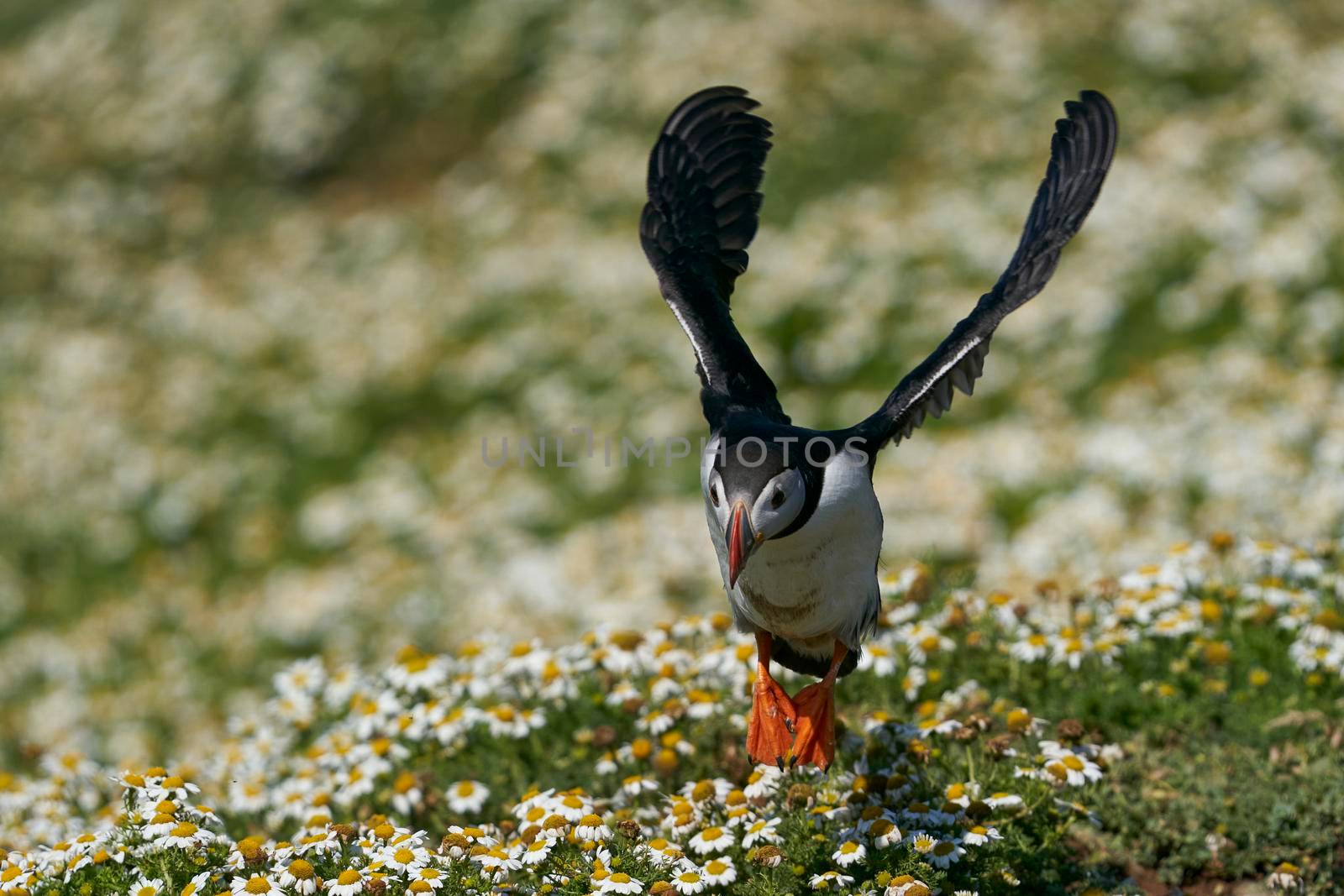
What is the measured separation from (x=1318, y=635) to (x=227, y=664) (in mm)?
8320

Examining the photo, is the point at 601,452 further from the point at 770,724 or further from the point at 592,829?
the point at 592,829

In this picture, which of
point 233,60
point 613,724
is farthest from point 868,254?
point 233,60

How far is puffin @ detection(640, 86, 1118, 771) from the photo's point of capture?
4230 millimetres

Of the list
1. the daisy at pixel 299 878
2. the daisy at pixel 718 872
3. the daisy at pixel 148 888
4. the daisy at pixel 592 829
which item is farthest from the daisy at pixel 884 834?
the daisy at pixel 148 888

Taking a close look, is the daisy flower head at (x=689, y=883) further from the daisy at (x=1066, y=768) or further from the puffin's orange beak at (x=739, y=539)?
the daisy at (x=1066, y=768)

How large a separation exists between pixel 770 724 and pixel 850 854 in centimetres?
62

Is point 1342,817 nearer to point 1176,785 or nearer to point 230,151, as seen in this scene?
point 1176,785

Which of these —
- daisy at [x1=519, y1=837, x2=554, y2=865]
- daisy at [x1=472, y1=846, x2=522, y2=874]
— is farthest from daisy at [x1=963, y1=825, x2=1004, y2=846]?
daisy at [x1=472, y1=846, x2=522, y2=874]

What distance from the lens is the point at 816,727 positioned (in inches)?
185

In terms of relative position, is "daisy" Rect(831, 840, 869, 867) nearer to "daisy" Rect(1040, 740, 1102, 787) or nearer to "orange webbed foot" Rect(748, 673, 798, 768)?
"orange webbed foot" Rect(748, 673, 798, 768)

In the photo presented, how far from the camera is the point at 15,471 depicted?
1398 centimetres

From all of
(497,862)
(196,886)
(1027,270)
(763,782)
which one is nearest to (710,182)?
(1027,270)

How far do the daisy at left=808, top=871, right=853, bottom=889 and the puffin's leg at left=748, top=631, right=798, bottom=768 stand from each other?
47 centimetres

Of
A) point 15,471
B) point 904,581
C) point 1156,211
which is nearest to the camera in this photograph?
point 904,581
